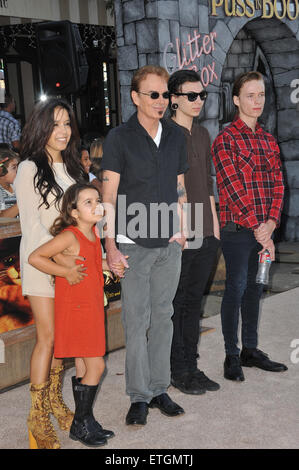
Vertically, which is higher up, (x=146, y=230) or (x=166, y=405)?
(x=146, y=230)

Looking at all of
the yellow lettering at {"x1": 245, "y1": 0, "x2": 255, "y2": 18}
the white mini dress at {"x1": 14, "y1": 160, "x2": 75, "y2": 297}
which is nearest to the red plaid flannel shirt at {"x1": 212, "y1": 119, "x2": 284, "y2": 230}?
the white mini dress at {"x1": 14, "y1": 160, "x2": 75, "y2": 297}

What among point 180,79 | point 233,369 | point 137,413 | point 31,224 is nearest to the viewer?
point 31,224

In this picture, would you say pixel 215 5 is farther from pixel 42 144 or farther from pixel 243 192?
pixel 42 144

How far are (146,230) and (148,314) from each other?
1.57 ft

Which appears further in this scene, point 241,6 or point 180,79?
point 241,6

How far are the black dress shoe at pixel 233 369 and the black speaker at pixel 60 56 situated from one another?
9.78 ft

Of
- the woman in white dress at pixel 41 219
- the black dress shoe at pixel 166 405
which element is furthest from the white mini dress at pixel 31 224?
the black dress shoe at pixel 166 405

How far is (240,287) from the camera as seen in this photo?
385 cm

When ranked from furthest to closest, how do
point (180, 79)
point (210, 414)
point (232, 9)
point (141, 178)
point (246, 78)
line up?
point (232, 9) → point (246, 78) → point (180, 79) → point (210, 414) → point (141, 178)

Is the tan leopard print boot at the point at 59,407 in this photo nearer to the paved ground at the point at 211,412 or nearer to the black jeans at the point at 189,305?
the paved ground at the point at 211,412

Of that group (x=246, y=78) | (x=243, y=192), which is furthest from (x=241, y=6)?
(x=243, y=192)

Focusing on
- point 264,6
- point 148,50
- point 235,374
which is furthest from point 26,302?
point 264,6

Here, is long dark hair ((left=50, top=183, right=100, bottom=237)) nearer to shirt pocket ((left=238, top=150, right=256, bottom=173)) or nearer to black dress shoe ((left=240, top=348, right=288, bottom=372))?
shirt pocket ((left=238, top=150, right=256, bottom=173))
